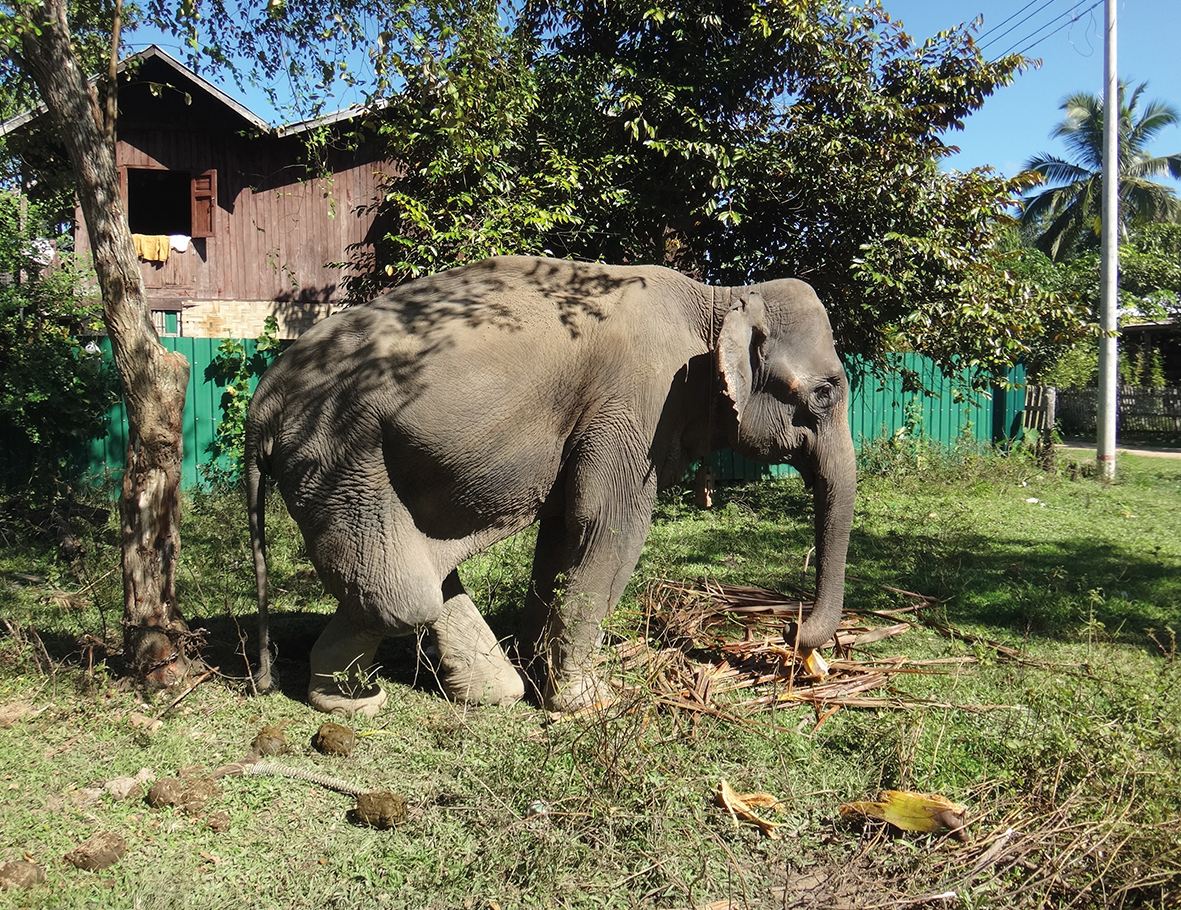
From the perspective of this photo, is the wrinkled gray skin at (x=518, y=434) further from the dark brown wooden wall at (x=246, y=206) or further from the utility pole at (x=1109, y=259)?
the utility pole at (x=1109, y=259)

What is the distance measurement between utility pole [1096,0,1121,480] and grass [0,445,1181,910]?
9116mm

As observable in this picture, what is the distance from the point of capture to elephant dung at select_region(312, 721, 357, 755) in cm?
410

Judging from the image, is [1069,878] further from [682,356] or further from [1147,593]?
[1147,593]

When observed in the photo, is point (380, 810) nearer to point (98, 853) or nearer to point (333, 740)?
point (333, 740)

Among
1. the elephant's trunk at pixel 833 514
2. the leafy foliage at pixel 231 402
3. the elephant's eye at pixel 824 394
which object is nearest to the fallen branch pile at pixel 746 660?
the elephant's trunk at pixel 833 514

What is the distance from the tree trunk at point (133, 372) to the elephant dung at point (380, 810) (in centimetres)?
175

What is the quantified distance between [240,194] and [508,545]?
10.4m

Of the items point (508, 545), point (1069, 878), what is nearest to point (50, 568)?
point (508, 545)

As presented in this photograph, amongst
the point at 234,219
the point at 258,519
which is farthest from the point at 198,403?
the point at 258,519

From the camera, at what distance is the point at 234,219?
15.0 meters

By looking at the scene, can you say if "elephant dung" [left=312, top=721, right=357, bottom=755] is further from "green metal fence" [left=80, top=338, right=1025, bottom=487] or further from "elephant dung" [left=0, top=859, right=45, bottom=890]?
"green metal fence" [left=80, top=338, right=1025, bottom=487]

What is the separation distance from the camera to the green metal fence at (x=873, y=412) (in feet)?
35.0

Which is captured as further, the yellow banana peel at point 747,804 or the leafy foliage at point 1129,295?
the leafy foliage at point 1129,295

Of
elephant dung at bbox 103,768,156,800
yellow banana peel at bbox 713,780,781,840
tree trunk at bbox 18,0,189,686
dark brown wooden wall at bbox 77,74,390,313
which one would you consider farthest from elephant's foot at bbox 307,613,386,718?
dark brown wooden wall at bbox 77,74,390,313
